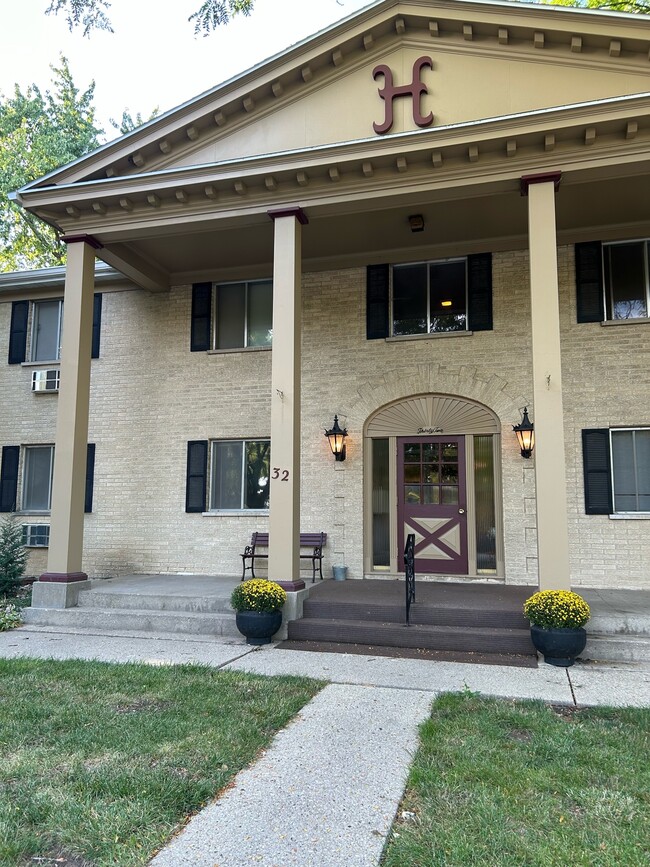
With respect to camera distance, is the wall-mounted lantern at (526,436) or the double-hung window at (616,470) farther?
the wall-mounted lantern at (526,436)

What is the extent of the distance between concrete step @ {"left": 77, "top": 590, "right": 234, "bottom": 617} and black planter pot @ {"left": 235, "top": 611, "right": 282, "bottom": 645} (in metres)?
0.74

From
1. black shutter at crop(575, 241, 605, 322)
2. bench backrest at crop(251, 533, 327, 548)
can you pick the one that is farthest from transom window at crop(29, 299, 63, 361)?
black shutter at crop(575, 241, 605, 322)

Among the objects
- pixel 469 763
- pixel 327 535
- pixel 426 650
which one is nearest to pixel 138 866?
pixel 469 763

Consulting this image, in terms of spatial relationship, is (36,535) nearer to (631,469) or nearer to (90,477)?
(90,477)

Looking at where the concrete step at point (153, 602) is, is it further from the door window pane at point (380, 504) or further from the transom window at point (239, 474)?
the door window pane at point (380, 504)

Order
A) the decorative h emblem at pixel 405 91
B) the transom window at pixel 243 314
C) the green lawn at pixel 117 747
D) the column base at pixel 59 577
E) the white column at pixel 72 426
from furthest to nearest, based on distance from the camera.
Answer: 1. the transom window at pixel 243 314
2. the white column at pixel 72 426
3. the column base at pixel 59 577
4. the decorative h emblem at pixel 405 91
5. the green lawn at pixel 117 747

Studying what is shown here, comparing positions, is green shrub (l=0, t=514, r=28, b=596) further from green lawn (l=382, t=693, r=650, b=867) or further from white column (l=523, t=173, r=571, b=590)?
white column (l=523, t=173, r=571, b=590)

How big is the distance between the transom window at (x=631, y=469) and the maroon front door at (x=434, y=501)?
7.34 feet

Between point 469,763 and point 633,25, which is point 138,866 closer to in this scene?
A: point 469,763

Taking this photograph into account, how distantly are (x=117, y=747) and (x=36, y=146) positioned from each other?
2367 cm

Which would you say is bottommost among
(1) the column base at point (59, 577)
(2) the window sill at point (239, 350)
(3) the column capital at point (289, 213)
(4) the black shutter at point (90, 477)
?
(1) the column base at point (59, 577)

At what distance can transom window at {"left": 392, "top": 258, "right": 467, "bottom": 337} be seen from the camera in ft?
33.2

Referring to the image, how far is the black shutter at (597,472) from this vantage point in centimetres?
897

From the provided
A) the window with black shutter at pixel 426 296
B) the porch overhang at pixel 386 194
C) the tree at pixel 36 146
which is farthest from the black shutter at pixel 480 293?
the tree at pixel 36 146
